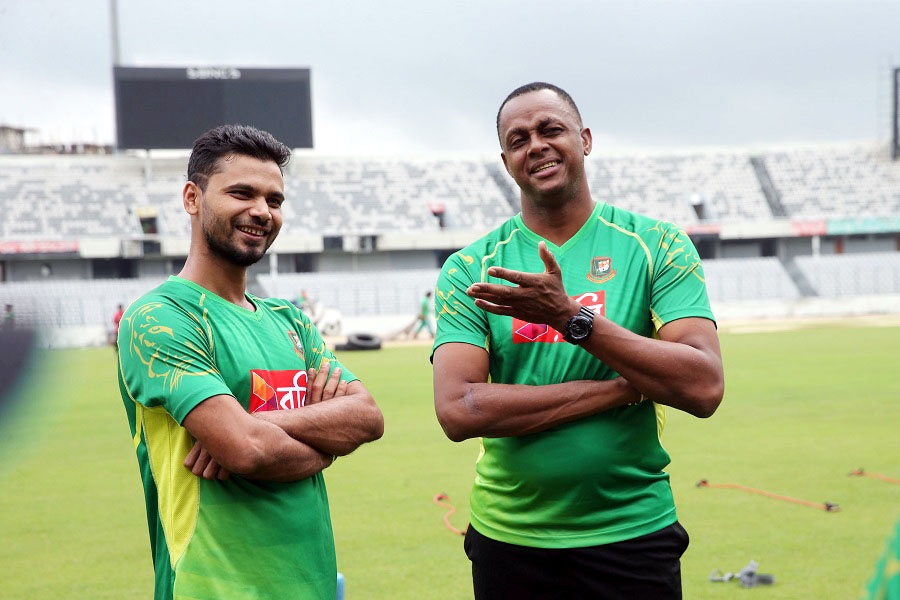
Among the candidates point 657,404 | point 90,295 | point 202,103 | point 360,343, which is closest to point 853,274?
point 360,343

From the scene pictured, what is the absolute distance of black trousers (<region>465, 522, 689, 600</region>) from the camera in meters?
2.82

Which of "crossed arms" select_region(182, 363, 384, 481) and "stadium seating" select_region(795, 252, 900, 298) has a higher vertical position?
"crossed arms" select_region(182, 363, 384, 481)

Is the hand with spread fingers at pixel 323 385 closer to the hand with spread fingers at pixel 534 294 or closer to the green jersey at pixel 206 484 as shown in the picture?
the green jersey at pixel 206 484

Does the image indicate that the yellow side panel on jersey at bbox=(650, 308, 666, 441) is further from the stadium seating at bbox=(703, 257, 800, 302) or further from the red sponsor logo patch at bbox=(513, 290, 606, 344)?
the stadium seating at bbox=(703, 257, 800, 302)

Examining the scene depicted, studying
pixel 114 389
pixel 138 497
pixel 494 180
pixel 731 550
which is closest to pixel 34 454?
pixel 138 497

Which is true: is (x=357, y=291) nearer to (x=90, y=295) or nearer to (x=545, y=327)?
(x=90, y=295)

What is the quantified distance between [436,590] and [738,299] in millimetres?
38064

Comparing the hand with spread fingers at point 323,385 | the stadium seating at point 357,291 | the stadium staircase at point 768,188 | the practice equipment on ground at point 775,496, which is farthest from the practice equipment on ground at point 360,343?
the stadium staircase at point 768,188

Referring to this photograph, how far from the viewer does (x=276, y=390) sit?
2.93 meters

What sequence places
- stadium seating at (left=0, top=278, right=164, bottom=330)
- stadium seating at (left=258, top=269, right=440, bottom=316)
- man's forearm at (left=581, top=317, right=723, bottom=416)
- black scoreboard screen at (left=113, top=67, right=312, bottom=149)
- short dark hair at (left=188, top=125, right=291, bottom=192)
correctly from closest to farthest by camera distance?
man's forearm at (left=581, top=317, right=723, bottom=416) < short dark hair at (left=188, top=125, right=291, bottom=192) < stadium seating at (left=0, top=278, right=164, bottom=330) < stadium seating at (left=258, top=269, right=440, bottom=316) < black scoreboard screen at (left=113, top=67, right=312, bottom=149)

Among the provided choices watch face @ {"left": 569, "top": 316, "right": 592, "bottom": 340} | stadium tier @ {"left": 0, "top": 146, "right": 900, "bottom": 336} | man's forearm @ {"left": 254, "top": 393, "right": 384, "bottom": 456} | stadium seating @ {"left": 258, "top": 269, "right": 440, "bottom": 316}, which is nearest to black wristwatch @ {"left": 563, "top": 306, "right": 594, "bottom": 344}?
watch face @ {"left": 569, "top": 316, "right": 592, "bottom": 340}

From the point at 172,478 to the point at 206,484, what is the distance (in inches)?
4.5

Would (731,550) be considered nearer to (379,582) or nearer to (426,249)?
(379,582)

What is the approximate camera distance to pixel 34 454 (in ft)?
36.5
